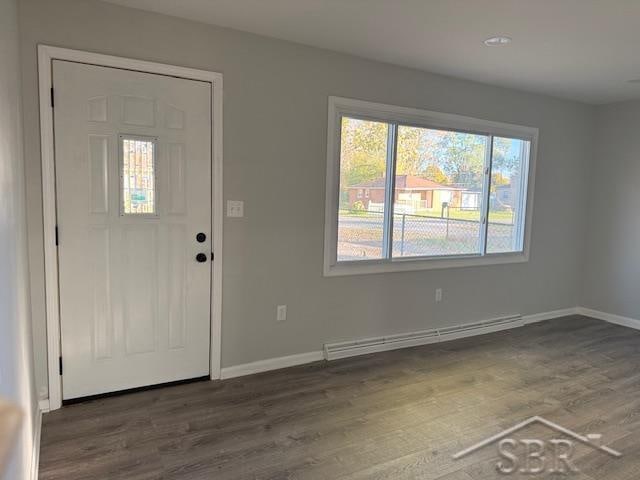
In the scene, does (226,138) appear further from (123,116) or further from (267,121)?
(123,116)

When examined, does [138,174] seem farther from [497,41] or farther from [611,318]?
[611,318]

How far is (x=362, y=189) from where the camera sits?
3.74 m

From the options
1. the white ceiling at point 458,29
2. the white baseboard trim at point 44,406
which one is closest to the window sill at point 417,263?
the white ceiling at point 458,29

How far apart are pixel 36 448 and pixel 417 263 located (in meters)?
3.06

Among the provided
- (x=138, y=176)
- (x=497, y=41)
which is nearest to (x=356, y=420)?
(x=138, y=176)

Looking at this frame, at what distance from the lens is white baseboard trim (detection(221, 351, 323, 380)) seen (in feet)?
10.6

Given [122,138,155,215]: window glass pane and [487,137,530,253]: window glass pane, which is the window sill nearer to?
[487,137,530,253]: window glass pane

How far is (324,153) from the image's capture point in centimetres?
346

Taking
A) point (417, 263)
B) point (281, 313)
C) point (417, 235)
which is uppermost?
point (417, 235)

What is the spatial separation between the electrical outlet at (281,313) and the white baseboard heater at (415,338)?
47 centimetres

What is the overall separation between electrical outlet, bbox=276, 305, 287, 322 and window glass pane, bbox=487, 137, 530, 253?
2346 mm

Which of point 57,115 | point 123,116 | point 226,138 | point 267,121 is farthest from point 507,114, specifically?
point 57,115

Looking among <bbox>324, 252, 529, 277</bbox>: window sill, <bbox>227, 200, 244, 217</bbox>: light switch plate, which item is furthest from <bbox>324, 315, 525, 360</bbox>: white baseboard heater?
<bbox>227, 200, 244, 217</bbox>: light switch plate

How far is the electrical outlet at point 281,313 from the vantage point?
3.40m
